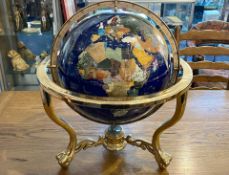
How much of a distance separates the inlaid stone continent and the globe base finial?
0.26 metres

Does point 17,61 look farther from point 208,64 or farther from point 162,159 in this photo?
point 162,159

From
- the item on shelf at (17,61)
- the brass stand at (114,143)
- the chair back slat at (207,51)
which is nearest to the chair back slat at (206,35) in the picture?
the chair back slat at (207,51)

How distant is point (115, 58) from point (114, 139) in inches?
13.8

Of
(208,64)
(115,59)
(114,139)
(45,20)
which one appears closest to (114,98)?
(115,59)

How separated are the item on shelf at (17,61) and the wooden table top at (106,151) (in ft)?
3.48

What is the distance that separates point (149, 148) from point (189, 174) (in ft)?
0.49

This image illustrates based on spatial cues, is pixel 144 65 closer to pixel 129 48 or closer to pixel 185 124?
pixel 129 48

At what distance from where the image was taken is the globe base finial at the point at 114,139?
88cm

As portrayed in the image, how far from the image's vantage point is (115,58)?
64 cm

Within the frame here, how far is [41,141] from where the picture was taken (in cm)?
98

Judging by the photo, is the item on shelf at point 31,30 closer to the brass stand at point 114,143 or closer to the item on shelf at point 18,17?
the item on shelf at point 18,17

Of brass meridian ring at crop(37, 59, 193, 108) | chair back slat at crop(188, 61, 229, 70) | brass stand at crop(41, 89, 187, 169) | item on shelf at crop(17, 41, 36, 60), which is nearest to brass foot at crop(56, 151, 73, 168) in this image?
brass stand at crop(41, 89, 187, 169)

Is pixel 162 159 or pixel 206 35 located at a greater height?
pixel 206 35

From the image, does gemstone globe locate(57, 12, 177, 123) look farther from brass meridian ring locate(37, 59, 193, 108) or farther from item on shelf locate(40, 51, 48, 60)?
item on shelf locate(40, 51, 48, 60)
